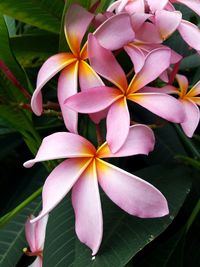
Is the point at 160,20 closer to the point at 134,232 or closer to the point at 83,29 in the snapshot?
the point at 83,29

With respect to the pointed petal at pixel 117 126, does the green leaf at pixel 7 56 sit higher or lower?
lower

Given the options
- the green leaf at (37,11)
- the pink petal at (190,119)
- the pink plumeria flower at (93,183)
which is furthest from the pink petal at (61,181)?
the green leaf at (37,11)

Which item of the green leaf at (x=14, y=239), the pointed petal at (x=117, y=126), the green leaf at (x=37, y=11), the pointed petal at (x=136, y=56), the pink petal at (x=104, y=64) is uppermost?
the pointed petal at (x=136, y=56)

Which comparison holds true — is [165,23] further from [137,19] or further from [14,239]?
[14,239]

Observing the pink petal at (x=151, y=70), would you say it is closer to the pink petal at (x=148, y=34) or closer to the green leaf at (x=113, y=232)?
the pink petal at (x=148, y=34)

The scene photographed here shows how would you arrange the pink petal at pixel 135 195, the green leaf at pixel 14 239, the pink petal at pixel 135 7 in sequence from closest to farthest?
1. the pink petal at pixel 135 195
2. the pink petal at pixel 135 7
3. the green leaf at pixel 14 239

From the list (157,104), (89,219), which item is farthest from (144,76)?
(89,219)

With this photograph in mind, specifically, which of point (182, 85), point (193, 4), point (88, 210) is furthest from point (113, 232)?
point (193, 4)

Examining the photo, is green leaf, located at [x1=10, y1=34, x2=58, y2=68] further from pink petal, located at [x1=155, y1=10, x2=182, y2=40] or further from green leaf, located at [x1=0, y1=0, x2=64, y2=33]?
pink petal, located at [x1=155, y1=10, x2=182, y2=40]

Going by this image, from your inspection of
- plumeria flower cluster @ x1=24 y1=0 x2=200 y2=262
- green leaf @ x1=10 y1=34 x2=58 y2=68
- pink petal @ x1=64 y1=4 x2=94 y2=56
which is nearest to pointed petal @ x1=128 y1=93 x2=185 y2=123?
plumeria flower cluster @ x1=24 y1=0 x2=200 y2=262
